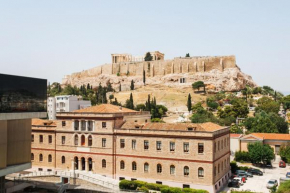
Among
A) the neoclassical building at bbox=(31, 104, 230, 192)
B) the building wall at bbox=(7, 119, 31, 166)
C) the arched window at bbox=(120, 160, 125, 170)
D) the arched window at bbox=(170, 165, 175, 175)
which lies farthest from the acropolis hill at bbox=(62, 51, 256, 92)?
the building wall at bbox=(7, 119, 31, 166)

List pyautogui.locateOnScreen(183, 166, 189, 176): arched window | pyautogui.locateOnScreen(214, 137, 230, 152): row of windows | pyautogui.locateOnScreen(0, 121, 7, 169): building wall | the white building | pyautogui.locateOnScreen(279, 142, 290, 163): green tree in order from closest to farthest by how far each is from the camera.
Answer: pyautogui.locateOnScreen(0, 121, 7, 169): building wall
pyautogui.locateOnScreen(183, 166, 189, 176): arched window
pyautogui.locateOnScreen(214, 137, 230, 152): row of windows
pyautogui.locateOnScreen(279, 142, 290, 163): green tree
the white building

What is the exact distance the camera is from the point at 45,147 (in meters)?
49.3

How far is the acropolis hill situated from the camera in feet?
452

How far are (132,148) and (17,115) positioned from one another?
54.4ft

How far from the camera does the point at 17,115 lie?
3253 centimetres

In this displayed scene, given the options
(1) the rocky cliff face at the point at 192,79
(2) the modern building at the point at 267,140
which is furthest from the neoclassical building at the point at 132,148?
(1) the rocky cliff face at the point at 192,79

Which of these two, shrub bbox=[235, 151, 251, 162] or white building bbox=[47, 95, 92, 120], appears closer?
shrub bbox=[235, 151, 251, 162]

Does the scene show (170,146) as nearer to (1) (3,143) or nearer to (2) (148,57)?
(1) (3,143)

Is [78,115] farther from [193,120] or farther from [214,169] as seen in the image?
[193,120]

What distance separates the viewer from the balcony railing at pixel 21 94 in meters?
31.1

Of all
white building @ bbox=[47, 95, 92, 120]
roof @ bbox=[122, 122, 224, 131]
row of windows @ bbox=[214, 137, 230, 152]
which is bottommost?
row of windows @ bbox=[214, 137, 230, 152]

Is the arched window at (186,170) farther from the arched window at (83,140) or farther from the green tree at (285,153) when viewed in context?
the green tree at (285,153)

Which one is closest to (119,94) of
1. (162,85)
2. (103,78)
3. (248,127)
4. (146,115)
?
(162,85)

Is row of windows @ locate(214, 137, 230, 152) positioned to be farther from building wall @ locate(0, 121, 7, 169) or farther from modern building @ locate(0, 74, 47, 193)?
building wall @ locate(0, 121, 7, 169)
